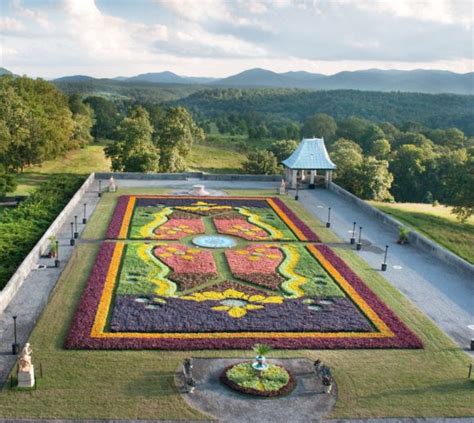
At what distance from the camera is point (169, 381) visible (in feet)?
58.9

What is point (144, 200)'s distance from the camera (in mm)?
44938

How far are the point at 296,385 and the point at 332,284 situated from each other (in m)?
9.83

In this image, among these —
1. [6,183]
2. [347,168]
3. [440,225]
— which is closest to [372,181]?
[347,168]

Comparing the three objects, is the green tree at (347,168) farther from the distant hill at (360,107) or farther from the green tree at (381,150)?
the distant hill at (360,107)

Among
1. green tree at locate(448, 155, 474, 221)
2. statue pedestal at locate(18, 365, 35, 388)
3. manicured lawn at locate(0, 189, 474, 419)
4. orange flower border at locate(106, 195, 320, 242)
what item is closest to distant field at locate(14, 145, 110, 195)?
orange flower border at locate(106, 195, 320, 242)

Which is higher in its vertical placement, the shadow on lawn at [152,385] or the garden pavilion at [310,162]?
the garden pavilion at [310,162]

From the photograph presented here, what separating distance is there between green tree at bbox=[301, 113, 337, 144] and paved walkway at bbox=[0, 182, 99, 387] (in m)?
91.6

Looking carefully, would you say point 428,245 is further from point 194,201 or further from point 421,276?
point 194,201

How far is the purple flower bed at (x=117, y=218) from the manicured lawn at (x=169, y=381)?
→ 38.4 ft

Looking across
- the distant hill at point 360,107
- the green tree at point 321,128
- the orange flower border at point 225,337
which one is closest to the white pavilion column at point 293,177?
the orange flower border at point 225,337

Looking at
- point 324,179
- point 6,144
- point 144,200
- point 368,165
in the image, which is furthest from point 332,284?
point 6,144

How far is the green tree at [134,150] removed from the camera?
193 ft

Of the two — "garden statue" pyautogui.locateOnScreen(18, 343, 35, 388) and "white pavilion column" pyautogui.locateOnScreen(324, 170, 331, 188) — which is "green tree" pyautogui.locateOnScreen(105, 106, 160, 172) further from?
"garden statue" pyautogui.locateOnScreen(18, 343, 35, 388)

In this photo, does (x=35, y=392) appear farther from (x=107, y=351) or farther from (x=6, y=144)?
(x=6, y=144)
